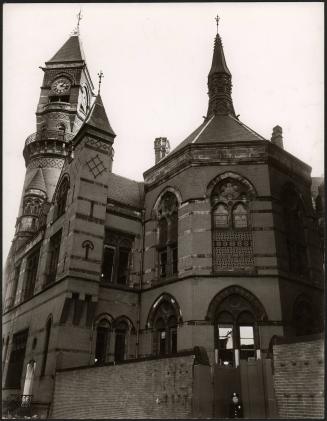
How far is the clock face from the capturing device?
3938 cm

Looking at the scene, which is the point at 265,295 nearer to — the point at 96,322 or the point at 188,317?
the point at 188,317

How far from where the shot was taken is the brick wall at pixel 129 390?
1154 cm

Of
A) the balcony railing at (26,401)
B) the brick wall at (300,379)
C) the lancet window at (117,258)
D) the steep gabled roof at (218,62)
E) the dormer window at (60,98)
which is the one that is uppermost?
the dormer window at (60,98)

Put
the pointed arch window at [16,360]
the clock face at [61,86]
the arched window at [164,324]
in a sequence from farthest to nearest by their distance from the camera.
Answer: the clock face at [61,86], the pointed arch window at [16,360], the arched window at [164,324]

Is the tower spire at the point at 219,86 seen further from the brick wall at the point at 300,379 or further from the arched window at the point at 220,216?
the brick wall at the point at 300,379

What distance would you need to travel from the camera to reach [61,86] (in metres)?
39.6

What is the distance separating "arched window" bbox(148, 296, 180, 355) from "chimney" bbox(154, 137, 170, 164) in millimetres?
12616

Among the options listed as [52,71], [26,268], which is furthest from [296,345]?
[52,71]

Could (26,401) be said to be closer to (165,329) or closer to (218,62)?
(165,329)

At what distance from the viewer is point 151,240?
20062 millimetres

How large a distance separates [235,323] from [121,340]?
546 cm

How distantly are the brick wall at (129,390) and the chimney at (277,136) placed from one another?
54.5 feet

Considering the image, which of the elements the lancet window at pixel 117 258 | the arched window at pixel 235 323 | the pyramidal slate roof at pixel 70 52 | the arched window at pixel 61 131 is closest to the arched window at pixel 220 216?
the arched window at pixel 235 323

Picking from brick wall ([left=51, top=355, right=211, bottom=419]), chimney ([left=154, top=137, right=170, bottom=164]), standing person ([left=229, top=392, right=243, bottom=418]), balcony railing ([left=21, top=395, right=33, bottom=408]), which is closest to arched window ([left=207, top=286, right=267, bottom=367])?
brick wall ([left=51, top=355, right=211, bottom=419])
